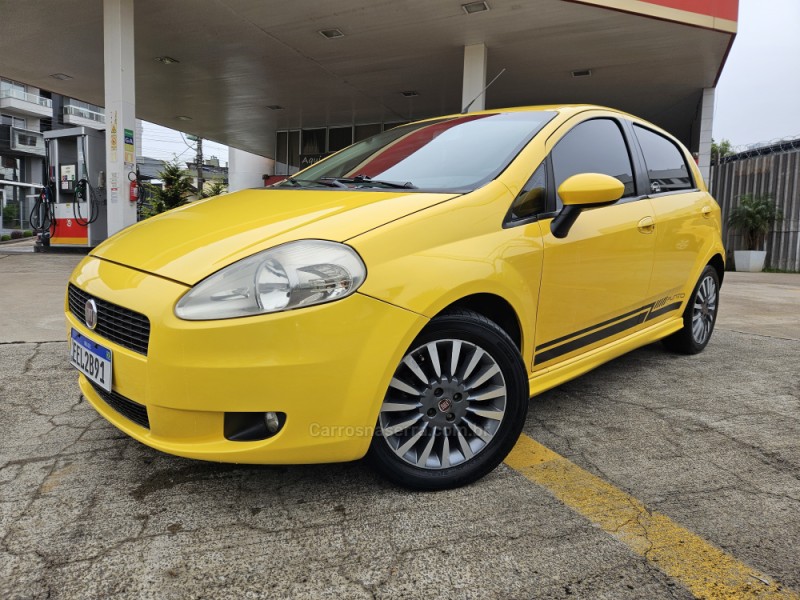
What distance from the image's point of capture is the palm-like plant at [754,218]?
13.9 meters

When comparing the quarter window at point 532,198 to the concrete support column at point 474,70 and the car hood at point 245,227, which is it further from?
the concrete support column at point 474,70

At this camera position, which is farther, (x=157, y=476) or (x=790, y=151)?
(x=790, y=151)

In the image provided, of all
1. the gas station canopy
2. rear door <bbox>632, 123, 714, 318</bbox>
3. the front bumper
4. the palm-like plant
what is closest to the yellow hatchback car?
the front bumper

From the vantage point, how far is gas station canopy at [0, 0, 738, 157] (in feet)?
28.7

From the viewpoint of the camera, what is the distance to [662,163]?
132 inches

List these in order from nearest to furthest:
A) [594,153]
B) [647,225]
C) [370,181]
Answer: [370,181], [594,153], [647,225]

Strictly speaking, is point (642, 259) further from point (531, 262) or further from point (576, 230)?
point (531, 262)

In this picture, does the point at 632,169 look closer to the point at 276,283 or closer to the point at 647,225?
the point at 647,225

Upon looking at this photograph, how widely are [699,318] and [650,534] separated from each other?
2500 millimetres

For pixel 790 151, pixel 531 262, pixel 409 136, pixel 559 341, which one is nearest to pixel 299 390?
pixel 531 262

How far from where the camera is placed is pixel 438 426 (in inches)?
77.6

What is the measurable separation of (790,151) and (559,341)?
15.3 metres

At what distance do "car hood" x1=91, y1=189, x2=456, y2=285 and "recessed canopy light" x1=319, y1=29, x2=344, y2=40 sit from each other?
8.32m

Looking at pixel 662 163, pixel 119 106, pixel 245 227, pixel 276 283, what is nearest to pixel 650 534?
pixel 276 283
